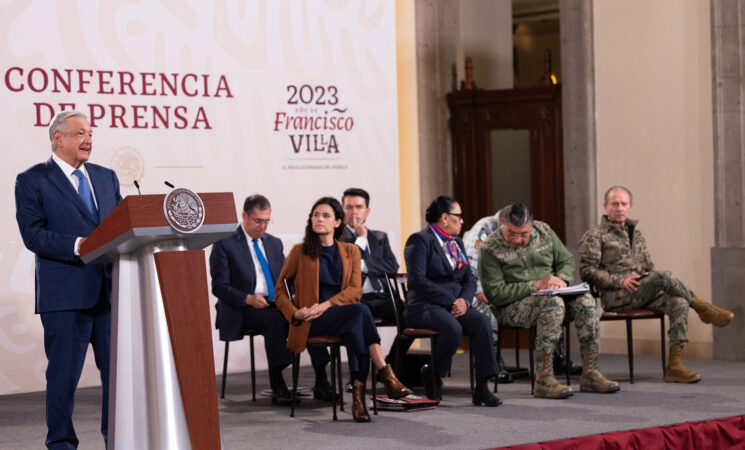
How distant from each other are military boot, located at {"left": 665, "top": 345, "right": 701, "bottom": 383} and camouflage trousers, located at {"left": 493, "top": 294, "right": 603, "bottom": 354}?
542 millimetres

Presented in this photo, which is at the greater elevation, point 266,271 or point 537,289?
point 266,271

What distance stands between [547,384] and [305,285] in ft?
4.47

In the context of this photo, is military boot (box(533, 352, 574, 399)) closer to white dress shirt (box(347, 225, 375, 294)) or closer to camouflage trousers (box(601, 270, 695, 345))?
camouflage trousers (box(601, 270, 695, 345))

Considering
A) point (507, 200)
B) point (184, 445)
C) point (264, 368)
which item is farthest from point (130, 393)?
point (507, 200)

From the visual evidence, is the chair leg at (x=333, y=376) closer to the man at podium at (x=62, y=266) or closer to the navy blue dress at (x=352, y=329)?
the navy blue dress at (x=352, y=329)

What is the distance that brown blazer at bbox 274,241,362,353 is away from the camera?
5.11 metres

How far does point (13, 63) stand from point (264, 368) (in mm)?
2484

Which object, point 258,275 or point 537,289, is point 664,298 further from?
point 258,275

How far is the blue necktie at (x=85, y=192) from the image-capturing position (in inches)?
142

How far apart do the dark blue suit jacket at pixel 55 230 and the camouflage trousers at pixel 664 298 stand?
129 inches

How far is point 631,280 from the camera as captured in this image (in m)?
5.94

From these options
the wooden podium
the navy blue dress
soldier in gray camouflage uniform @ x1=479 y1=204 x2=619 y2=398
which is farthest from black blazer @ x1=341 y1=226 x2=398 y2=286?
the wooden podium

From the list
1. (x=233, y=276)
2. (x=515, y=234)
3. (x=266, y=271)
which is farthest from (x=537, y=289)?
(x=233, y=276)

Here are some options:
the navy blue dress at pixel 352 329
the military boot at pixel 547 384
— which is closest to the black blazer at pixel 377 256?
the navy blue dress at pixel 352 329
